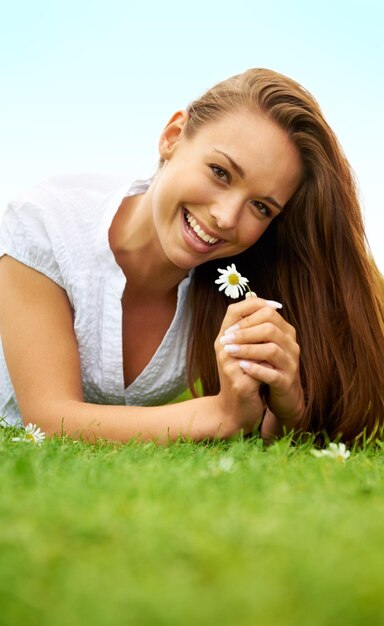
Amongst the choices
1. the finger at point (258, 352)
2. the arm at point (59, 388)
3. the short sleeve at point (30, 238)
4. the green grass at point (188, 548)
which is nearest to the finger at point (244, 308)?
the finger at point (258, 352)

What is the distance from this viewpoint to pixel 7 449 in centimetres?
262

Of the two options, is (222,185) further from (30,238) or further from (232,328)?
(30,238)

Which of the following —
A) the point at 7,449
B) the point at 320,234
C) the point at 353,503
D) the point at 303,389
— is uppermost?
the point at 320,234

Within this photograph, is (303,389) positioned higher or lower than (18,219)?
lower

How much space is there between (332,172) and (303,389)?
106cm

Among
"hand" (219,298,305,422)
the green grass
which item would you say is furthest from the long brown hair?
the green grass

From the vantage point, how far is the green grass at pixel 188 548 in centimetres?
103

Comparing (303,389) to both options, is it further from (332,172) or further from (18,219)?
(18,219)

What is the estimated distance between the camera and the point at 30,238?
3584 millimetres

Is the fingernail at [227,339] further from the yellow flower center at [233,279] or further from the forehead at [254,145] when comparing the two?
the forehead at [254,145]

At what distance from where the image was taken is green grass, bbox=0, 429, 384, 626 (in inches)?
40.5

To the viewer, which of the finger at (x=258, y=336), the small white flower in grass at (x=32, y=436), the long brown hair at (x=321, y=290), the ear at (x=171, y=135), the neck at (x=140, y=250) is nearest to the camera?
the small white flower in grass at (x=32, y=436)

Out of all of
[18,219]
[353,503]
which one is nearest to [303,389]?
[18,219]

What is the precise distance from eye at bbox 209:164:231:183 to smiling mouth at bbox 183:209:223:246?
0.22 metres
